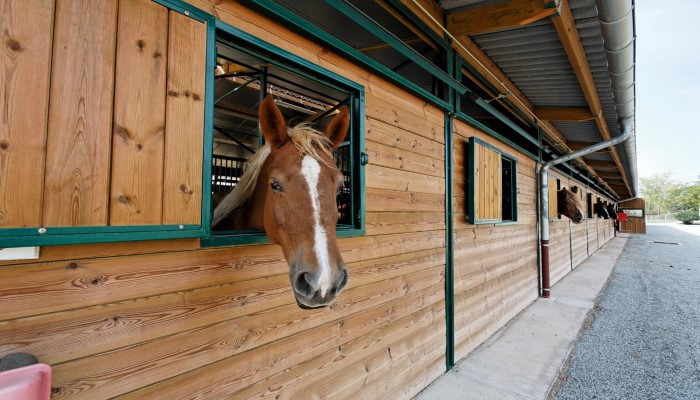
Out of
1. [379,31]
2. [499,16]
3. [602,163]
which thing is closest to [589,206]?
[602,163]

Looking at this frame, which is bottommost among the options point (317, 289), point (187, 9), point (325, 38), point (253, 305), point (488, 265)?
point (488, 265)

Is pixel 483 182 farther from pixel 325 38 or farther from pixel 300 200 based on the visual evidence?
pixel 300 200

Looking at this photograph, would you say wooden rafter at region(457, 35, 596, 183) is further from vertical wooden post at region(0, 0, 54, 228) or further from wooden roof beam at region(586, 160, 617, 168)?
wooden roof beam at region(586, 160, 617, 168)

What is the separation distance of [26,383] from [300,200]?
2.69ft

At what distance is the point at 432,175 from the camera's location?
9.39 feet

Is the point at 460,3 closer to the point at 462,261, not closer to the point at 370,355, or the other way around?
the point at 462,261

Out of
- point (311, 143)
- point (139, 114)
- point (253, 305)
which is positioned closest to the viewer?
point (139, 114)

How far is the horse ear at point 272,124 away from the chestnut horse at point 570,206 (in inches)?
292

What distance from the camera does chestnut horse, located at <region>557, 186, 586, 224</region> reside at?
266 inches

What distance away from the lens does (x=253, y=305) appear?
150 cm

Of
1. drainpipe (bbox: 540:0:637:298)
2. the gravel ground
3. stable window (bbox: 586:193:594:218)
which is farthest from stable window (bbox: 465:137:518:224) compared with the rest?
stable window (bbox: 586:193:594:218)

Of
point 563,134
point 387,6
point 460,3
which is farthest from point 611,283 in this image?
point 387,6

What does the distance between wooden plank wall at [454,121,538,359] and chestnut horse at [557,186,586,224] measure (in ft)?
7.22

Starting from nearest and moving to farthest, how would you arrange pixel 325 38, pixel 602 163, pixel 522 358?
pixel 325 38 < pixel 522 358 < pixel 602 163
